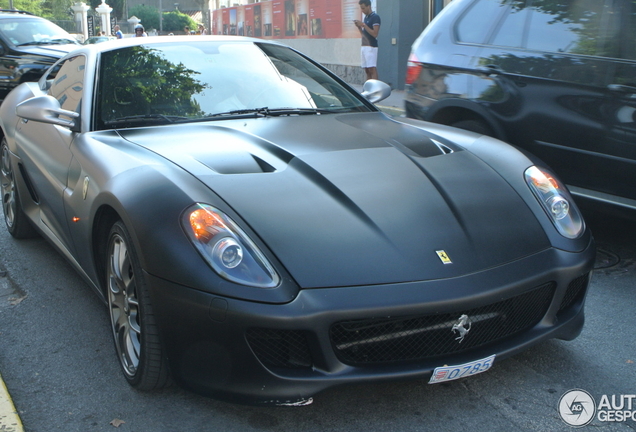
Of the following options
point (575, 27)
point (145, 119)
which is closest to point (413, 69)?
point (575, 27)

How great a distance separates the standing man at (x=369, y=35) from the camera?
13359 mm

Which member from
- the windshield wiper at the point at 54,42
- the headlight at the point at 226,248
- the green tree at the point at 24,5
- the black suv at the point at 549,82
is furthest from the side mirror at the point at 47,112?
the green tree at the point at 24,5

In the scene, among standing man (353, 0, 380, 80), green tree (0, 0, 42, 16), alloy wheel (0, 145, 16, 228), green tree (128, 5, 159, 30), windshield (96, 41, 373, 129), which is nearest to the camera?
windshield (96, 41, 373, 129)

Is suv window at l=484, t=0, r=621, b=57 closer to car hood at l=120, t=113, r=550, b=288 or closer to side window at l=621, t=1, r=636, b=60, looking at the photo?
side window at l=621, t=1, r=636, b=60

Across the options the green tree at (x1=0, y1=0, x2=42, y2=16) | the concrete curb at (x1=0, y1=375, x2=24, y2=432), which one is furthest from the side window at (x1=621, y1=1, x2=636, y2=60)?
the green tree at (x1=0, y1=0, x2=42, y2=16)

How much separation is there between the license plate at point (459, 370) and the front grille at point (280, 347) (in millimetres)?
434

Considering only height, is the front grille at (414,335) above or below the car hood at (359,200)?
below

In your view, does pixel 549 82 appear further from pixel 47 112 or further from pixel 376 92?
pixel 47 112

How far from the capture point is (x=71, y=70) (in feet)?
13.9

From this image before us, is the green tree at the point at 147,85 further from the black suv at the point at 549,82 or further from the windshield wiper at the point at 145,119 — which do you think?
the black suv at the point at 549,82

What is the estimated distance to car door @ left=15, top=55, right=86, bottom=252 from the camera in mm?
3615

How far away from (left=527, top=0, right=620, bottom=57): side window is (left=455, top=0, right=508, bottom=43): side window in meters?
0.33

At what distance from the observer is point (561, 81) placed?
4438mm

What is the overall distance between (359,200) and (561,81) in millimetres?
2289
